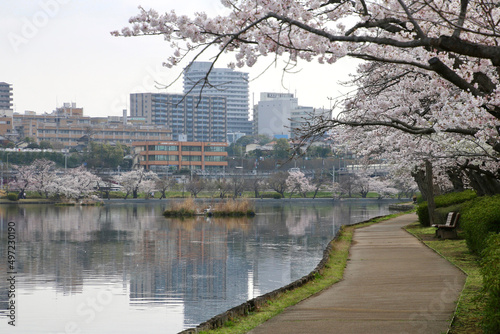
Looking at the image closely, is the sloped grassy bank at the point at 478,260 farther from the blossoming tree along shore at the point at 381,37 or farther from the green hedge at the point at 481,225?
the blossoming tree along shore at the point at 381,37

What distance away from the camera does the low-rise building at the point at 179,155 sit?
113438mm

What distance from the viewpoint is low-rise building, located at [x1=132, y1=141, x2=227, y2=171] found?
113 meters

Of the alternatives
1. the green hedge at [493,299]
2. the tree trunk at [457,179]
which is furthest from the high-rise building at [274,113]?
Result: the green hedge at [493,299]

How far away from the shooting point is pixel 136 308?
1441 cm

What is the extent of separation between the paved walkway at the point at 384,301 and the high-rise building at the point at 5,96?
160157mm

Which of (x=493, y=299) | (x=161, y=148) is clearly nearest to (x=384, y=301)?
(x=493, y=299)

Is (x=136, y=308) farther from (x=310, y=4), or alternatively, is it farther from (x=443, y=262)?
(x=310, y=4)

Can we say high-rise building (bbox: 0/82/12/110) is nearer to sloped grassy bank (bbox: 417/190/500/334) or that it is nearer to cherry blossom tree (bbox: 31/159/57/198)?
cherry blossom tree (bbox: 31/159/57/198)

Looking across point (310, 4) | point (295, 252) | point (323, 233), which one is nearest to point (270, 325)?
point (310, 4)

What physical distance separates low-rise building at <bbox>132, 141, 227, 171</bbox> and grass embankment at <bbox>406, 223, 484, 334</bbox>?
91845 millimetres

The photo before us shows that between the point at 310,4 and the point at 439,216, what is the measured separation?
1702cm

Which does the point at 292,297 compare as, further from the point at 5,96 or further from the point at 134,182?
the point at 5,96

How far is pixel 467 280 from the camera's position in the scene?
1108 cm

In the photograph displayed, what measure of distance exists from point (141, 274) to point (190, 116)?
154964 mm
